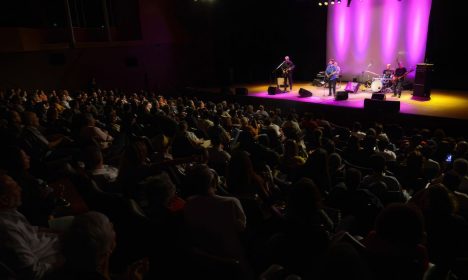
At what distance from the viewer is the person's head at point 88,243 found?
1524mm

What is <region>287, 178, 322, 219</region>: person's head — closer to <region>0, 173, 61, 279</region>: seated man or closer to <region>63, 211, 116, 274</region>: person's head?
<region>63, 211, 116, 274</region>: person's head

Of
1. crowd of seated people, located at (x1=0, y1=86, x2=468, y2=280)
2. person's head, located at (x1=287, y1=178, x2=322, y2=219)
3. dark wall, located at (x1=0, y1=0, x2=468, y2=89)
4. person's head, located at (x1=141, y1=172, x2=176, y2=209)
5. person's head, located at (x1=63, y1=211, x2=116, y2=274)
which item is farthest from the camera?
dark wall, located at (x1=0, y1=0, x2=468, y2=89)

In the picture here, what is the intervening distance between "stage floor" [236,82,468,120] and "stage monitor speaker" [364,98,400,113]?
0.27m

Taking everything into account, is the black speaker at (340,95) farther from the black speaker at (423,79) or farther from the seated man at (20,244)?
the seated man at (20,244)

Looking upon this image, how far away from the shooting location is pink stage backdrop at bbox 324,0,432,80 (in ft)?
43.0

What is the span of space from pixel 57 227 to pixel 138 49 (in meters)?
13.4

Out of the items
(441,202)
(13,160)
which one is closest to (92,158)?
(13,160)

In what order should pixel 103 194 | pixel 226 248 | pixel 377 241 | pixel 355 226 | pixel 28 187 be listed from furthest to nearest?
pixel 355 226 → pixel 28 187 → pixel 103 194 → pixel 226 248 → pixel 377 241

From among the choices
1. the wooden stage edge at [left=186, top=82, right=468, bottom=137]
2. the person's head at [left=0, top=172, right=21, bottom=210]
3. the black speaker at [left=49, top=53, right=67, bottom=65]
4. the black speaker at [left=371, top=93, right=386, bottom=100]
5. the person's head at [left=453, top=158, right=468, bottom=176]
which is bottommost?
the wooden stage edge at [left=186, top=82, right=468, bottom=137]

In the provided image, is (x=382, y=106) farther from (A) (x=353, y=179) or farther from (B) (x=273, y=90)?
(A) (x=353, y=179)

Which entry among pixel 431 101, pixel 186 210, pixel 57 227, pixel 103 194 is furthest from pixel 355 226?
pixel 431 101

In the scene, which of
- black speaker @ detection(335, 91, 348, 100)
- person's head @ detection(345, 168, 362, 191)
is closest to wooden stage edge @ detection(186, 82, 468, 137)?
black speaker @ detection(335, 91, 348, 100)

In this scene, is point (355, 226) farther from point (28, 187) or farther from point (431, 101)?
point (431, 101)

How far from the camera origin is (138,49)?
1495 cm
